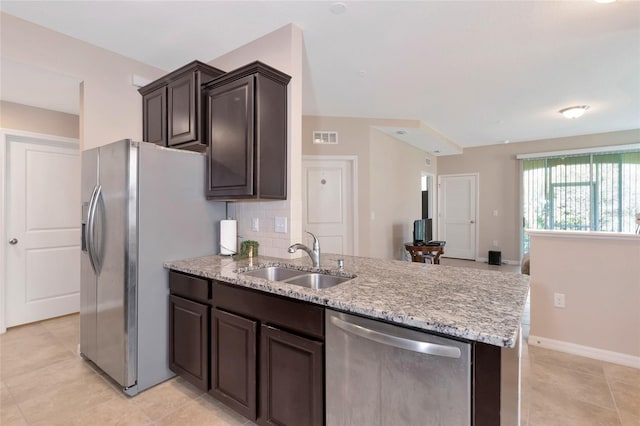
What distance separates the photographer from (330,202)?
196 inches

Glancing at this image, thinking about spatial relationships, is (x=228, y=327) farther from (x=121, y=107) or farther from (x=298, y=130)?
(x=121, y=107)

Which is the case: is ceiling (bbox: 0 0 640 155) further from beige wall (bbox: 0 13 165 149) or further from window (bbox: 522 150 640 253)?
window (bbox: 522 150 640 253)

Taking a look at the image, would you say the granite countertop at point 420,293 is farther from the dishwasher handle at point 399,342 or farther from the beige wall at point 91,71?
the beige wall at point 91,71

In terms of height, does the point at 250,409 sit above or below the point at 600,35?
below

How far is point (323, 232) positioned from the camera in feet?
16.2

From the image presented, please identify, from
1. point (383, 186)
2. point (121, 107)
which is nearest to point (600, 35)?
point (383, 186)

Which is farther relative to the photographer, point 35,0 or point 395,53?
point 395,53

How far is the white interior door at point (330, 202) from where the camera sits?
194 inches

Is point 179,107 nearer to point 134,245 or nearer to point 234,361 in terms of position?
point 134,245

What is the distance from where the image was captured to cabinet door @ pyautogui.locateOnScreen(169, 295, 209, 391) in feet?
6.53

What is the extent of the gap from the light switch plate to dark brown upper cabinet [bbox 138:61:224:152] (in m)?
0.88

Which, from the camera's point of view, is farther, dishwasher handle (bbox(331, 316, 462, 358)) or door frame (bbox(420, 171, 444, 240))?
door frame (bbox(420, 171, 444, 240))

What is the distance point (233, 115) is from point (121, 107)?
1.47 metres

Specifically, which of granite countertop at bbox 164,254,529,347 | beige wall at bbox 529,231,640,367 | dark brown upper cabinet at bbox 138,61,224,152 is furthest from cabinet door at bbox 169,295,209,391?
beige wall at bbox 529,231,640,367
